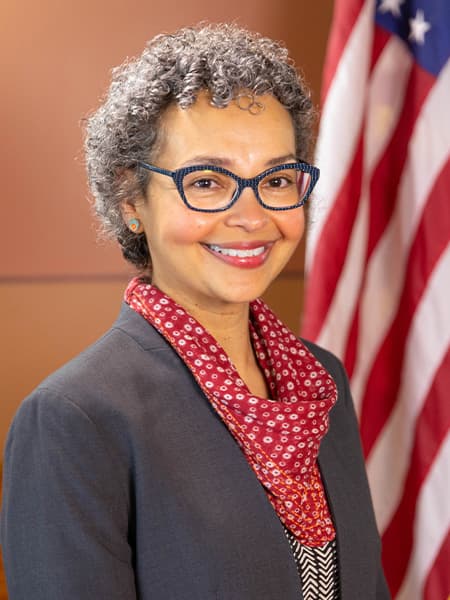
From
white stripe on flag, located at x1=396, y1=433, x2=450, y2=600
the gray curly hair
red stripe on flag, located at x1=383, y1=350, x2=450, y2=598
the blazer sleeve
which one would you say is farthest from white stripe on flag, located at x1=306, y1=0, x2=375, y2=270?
the blazer sleeve

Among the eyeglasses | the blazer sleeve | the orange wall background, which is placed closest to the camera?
the blazer sleeve

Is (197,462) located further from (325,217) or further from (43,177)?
(43,177)

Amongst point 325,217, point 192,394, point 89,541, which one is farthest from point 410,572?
point 89,541

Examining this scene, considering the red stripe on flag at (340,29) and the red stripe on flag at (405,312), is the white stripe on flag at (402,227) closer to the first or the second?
the red stripe on flag at (405,312)

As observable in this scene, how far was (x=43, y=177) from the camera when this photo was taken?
2.54 m

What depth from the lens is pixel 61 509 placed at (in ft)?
2.97

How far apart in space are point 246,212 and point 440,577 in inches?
42.6

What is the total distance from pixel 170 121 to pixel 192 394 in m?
0.33

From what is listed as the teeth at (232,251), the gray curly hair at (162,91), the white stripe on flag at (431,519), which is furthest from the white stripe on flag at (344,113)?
the teeth at (232,251)

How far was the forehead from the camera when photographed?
1022 millimetres

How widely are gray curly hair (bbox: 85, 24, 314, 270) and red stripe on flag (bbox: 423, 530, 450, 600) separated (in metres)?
1.00

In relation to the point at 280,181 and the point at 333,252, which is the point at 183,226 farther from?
the point at 333,252

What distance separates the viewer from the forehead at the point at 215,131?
3.35 ft

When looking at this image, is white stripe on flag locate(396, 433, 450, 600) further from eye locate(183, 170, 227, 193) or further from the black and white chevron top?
eye locate(183, 170, 227, 193)
